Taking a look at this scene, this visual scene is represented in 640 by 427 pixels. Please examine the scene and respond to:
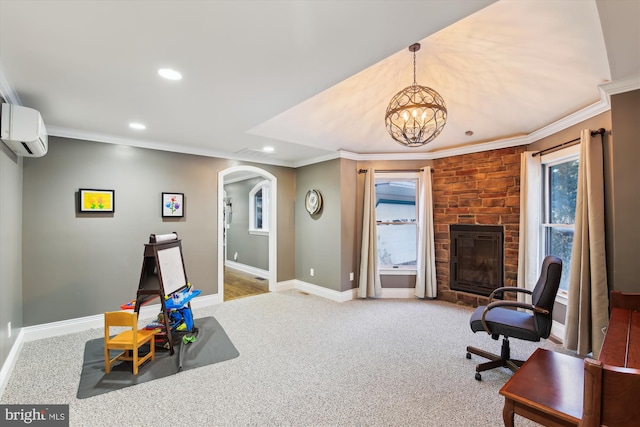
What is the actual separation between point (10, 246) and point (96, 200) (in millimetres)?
1045

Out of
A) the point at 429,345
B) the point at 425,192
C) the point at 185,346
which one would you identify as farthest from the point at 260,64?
the point at 425,192

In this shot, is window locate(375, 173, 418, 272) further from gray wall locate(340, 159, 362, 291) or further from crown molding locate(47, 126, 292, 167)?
crown molding locate(47, 126, 292, 167)

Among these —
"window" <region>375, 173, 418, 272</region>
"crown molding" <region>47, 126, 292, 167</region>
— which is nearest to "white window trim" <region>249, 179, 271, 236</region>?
"crown molding" <region>47, 126, 292, 167</region>

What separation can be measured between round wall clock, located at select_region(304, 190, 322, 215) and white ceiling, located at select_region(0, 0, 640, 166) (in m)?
1.44

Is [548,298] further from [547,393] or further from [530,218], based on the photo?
[530,218]

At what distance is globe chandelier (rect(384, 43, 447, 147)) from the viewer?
91.3 inches

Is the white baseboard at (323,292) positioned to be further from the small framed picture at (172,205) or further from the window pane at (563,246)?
the window pane at (563,246)

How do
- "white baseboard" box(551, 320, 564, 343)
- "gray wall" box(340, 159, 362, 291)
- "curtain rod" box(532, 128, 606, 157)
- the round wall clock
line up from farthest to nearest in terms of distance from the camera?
the round wall clock < "gray wall" box(340, 159, 362, 291) < "white baseboard" box(551, 320, 564, 343) < "curtain rod" box(532, 128, 606, 157)

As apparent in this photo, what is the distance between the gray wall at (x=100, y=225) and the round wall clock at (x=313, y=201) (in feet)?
5.34

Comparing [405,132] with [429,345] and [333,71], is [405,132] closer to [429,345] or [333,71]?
[333,71]

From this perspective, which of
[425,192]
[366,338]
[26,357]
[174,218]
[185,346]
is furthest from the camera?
[425,192]

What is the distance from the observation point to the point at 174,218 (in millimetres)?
4277

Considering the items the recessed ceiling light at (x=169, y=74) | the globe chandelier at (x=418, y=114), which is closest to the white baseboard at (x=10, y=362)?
the recessed ceiling light at (x=169, y=74)

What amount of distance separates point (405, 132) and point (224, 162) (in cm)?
328
